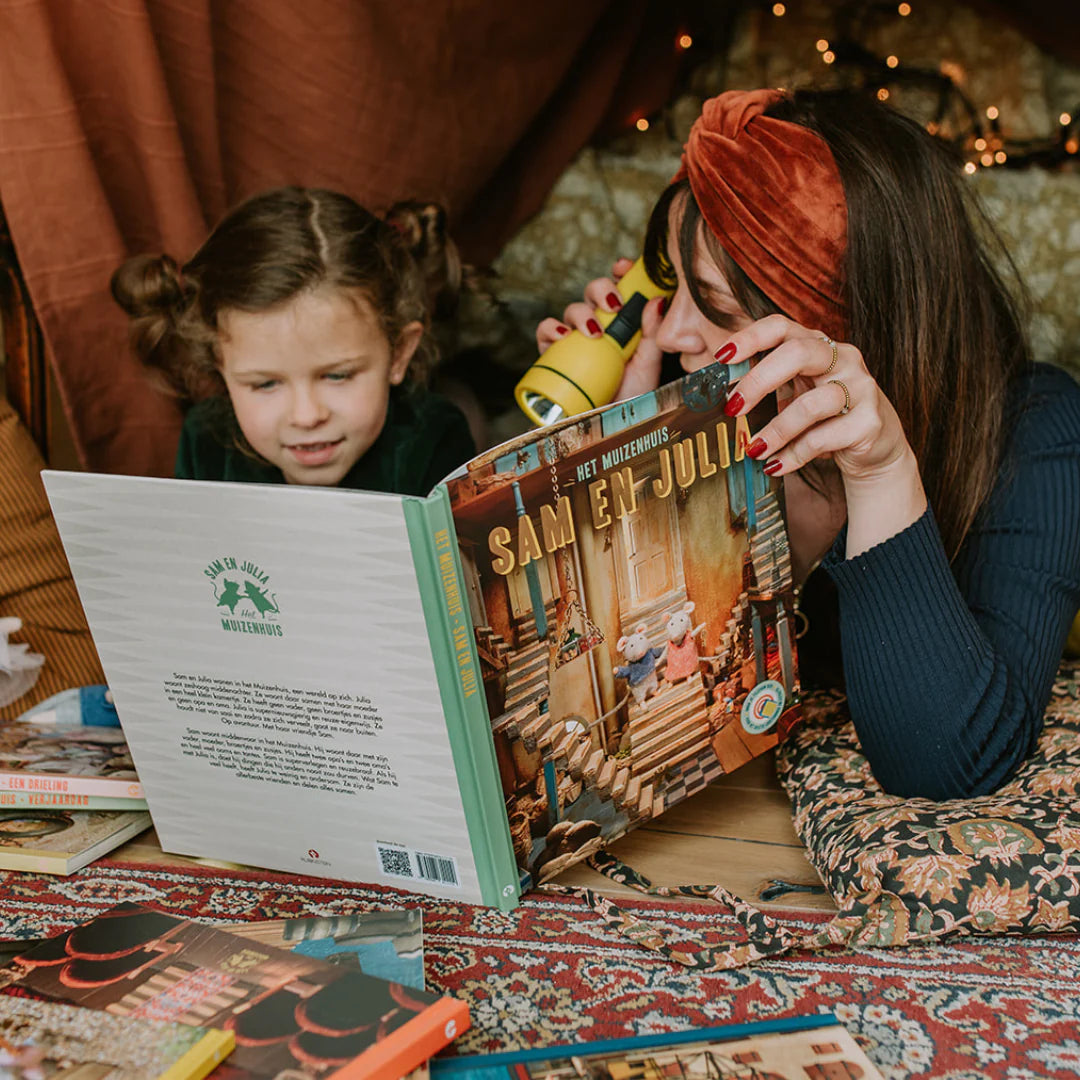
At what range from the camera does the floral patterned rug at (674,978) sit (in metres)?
0.81

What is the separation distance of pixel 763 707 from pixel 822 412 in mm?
278

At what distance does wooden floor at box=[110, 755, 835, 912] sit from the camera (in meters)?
1.04

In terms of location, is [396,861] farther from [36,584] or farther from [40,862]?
[36,584]

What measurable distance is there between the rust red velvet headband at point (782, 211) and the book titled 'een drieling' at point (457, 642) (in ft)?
0.72

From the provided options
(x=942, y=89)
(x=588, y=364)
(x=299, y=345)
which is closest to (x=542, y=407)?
(x=588, y=364)

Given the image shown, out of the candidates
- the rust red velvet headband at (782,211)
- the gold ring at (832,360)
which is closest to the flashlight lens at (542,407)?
the rust red velvet headband at (782,211)

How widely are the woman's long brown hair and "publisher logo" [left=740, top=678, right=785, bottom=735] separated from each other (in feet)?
0.92

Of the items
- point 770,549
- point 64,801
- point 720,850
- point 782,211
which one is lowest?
point 720,850

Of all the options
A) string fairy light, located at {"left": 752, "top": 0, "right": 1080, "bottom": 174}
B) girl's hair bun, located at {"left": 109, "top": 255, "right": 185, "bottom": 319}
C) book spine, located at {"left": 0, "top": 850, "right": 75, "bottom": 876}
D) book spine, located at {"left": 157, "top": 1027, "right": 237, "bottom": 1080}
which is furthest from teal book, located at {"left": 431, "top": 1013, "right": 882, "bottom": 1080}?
string fairy light, located at {"left": 752, "top": 0, "right": 1080, "bottom": 174}

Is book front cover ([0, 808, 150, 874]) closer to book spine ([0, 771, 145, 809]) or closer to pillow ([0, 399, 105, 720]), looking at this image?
book spine ([0, 771, 145, 809])

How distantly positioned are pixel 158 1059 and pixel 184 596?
14.3 inches

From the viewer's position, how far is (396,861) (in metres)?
0.97

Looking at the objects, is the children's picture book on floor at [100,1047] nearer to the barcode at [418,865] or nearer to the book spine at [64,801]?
the barcode at [418,865]

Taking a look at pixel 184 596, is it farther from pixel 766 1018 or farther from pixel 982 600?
pixel 982 600
